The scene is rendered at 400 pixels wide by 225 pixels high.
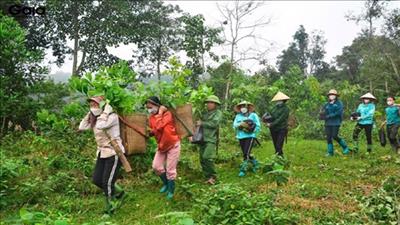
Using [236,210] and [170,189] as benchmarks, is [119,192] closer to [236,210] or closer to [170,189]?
[170,189]

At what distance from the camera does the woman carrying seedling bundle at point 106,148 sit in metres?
5.97

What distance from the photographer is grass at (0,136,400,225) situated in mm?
6031

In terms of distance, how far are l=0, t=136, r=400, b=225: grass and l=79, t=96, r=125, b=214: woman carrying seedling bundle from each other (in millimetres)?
375

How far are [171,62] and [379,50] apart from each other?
22.2 meters

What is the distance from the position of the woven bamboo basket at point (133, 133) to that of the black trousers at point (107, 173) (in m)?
0.41

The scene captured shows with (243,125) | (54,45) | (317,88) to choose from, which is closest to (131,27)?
(54,45)

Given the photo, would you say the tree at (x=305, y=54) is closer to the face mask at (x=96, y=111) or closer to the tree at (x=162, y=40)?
the tree at (x=162, y=40)

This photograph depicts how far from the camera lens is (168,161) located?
6.77 m

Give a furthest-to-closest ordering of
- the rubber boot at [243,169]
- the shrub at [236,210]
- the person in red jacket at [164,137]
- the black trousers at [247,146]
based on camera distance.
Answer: the black trousers at [247,146] → the rubber boot at [243,169] → the person in red jacket at [164,137] → the shrub at [236,210]

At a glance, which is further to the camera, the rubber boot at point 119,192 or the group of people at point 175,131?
the rubber boot at point 119,192

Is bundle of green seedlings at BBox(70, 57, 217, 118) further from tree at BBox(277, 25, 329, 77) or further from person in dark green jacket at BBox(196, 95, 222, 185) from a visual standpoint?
tree at BBox(277, 25, 329, 77)

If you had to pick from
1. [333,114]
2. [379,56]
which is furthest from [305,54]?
[333,114]

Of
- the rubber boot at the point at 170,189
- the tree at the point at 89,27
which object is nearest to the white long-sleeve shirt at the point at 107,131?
the rubber boot at the point at 170,189

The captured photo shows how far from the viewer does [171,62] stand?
950 centimetres
